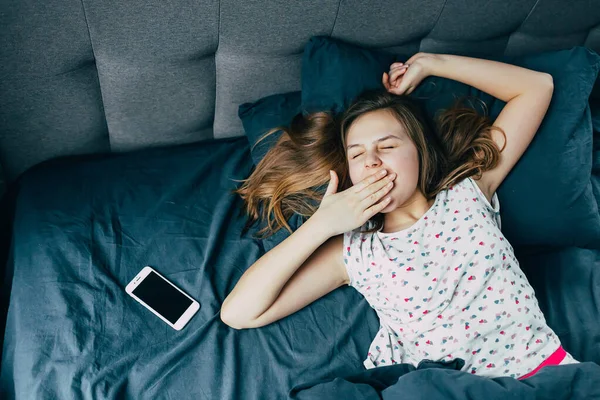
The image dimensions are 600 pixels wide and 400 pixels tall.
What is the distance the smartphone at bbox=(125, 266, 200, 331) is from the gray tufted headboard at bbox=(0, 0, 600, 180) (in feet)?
→ 1.53

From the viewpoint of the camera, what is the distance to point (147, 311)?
4.38 ft

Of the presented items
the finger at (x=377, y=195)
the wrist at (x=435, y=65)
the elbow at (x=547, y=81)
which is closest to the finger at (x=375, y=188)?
the finger at (x=377, y=195)

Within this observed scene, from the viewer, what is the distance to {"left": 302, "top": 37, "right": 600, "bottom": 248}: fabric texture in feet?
4.68

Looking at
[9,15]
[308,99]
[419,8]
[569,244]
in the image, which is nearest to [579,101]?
[569,244]

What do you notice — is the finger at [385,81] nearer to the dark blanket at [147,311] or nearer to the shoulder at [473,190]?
the shoulder at [473,190]

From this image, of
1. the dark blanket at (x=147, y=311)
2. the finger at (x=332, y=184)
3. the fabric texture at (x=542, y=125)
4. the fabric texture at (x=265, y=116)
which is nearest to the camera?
the dark blanket at (x=147, y=311)

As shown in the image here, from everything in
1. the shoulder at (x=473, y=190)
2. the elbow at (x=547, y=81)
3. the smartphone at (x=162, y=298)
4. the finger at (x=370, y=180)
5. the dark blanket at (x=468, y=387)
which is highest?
the elbow at (x=547, y=81)

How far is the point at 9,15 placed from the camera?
1203 millimetres

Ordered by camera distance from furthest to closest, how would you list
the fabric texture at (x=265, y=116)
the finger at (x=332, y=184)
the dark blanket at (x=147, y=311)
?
the fabric texture at (x=265, y=116)
the finger at (x=332, y=184)
the dark blanket at (x=147, y=311)

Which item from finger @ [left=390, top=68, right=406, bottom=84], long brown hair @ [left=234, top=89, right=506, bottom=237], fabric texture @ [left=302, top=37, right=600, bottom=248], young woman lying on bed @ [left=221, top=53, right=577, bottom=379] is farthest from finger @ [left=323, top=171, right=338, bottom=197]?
finger @ [left=390, top=68, right=406, bottom=84]

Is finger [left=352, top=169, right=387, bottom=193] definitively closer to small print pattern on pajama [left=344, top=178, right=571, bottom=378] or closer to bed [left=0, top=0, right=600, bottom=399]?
small print pattern on pajama [left=344, top=178, right=571, bottom=378]

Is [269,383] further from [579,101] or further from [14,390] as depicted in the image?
[579,101]

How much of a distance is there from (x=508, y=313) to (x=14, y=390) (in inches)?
45.3

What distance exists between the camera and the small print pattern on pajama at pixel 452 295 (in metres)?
1.26
